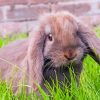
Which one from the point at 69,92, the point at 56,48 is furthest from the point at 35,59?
the point at 69,92

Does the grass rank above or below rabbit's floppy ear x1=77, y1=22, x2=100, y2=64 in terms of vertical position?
below

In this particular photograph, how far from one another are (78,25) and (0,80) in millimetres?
591

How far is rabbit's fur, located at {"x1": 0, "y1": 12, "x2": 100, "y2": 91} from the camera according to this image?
2.27 meters

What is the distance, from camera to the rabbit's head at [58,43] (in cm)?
226

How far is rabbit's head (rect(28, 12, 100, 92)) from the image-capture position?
2262 millimetres

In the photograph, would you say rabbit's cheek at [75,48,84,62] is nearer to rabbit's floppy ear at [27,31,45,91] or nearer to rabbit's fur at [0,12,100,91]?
rabbit's fur at [0,12,100,91]

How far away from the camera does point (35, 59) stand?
7.72 ft

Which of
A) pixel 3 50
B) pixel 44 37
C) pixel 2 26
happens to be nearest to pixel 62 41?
pixel 44 37

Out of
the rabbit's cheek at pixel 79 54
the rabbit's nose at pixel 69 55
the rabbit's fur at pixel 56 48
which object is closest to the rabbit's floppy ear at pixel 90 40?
the rabbit's fur at pixel 56 48

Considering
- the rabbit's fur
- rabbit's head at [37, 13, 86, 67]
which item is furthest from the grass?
rabbit's head at [37, 13, 86, 67]

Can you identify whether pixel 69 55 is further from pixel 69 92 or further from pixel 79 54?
pixel 69 92

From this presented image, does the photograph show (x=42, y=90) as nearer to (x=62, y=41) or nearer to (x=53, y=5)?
(x=62, y=41)

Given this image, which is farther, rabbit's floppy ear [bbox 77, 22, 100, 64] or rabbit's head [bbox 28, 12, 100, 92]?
rabbit's floppy ear [bbox 77, 22, 100, 64]

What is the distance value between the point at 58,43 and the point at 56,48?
3cm
